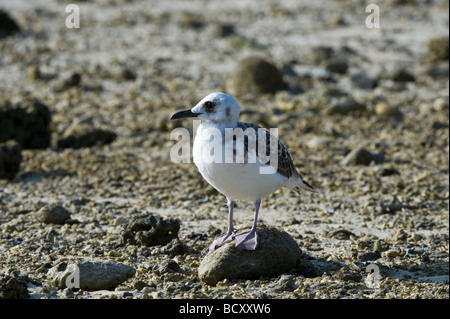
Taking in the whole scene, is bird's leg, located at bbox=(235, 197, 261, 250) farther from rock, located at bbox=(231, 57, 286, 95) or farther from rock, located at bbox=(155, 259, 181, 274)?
rock, located at bbox=(231, 57, 286, 95)

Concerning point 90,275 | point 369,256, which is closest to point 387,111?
point 369,256

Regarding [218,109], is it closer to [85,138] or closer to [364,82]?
[85,138]

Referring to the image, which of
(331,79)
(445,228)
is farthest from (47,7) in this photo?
(445,228)

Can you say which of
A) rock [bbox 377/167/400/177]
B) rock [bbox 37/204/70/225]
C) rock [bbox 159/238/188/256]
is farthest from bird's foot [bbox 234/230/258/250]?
rock [bbox 377/167/400/177]

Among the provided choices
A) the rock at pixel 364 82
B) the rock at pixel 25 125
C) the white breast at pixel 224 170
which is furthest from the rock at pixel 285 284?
the rock at pixel 364 82

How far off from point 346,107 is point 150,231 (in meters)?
6.68

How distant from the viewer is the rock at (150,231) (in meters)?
7.23

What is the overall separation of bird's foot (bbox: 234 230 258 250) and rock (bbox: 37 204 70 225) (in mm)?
2476

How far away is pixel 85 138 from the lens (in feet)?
38.5

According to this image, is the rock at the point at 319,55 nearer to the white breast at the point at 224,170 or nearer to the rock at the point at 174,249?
the rock at the point at 174,249

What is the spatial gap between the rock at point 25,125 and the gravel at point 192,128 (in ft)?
0.08

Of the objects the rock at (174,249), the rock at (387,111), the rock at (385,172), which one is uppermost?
the rock at (387,111)

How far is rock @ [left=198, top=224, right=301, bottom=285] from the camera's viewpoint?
6.29 metres

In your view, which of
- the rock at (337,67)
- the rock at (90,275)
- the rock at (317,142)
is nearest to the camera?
the rock at (90,275)
